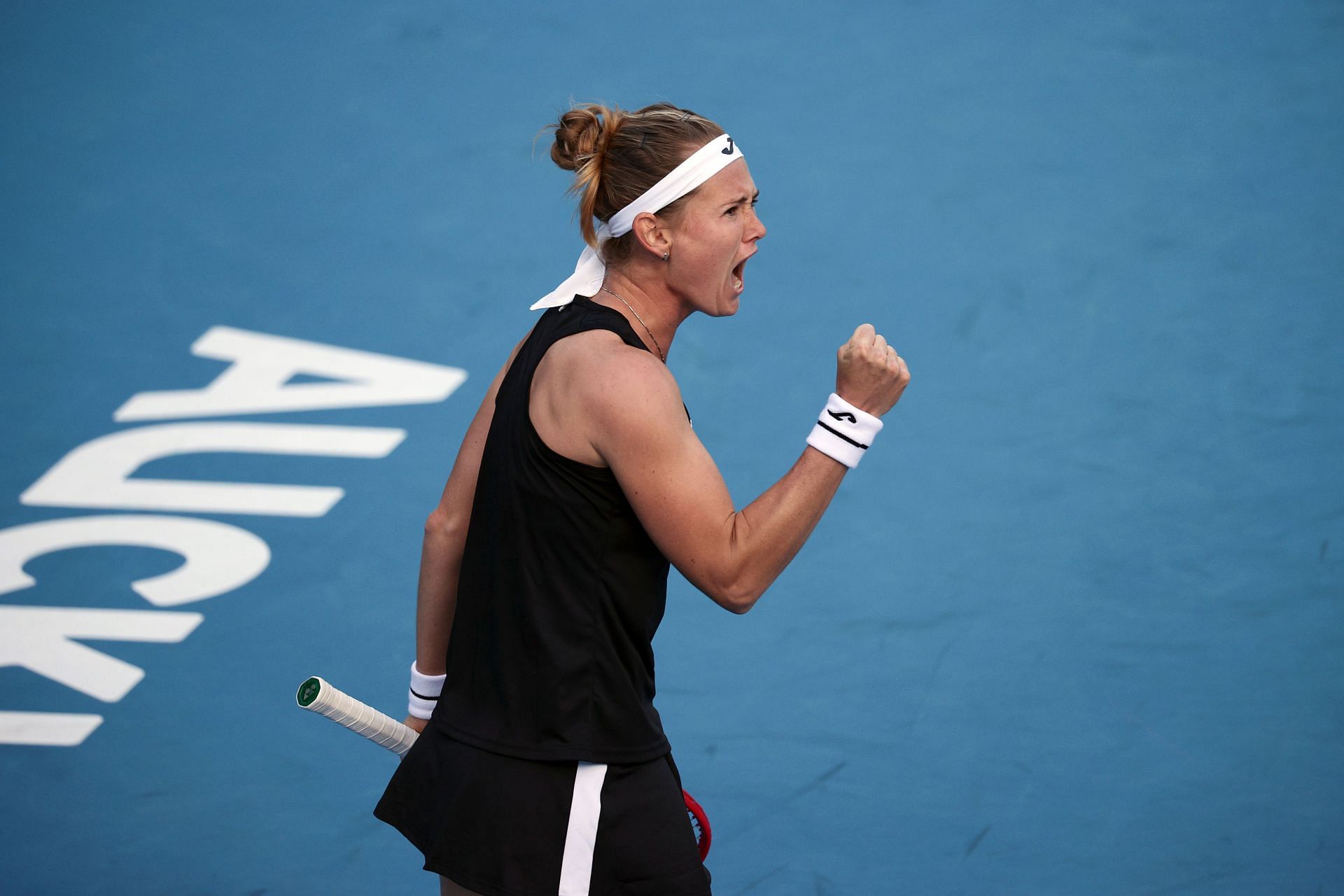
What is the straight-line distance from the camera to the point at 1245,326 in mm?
4320

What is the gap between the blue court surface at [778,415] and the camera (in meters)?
3.42

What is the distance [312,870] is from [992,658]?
77.2 inches

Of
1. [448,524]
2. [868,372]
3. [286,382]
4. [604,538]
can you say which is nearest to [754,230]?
[868,372]

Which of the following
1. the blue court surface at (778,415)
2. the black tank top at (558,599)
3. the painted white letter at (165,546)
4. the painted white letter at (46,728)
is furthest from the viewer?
the painted white letter at (165,546)

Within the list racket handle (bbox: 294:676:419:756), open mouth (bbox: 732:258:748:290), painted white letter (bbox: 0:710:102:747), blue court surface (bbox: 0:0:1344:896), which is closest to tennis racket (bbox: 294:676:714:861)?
racket handle (bbox: 294:676:419:756)

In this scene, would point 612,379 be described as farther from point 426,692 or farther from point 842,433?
point 426,692

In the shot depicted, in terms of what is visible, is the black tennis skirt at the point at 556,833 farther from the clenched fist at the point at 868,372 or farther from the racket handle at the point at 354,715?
the clenched fist at the point at 868,372

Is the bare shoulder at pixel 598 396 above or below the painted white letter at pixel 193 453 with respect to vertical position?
above

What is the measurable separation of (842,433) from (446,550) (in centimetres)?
69

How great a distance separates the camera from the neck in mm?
1811

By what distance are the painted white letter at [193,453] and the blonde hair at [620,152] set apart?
244 centimetres

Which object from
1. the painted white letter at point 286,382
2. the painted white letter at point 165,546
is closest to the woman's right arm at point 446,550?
the painted white letter at point 165,546

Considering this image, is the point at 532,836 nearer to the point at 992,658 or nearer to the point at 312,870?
the point at 312,870

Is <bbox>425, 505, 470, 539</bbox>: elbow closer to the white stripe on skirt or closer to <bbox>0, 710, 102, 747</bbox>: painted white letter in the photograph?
the white stripe on skirt
